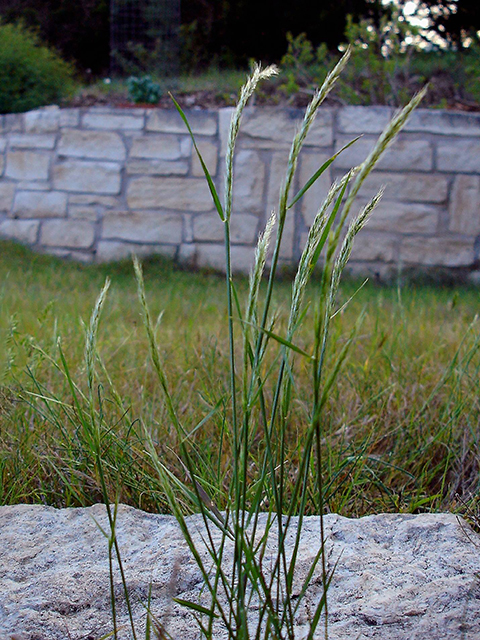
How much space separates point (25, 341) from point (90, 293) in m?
2.09

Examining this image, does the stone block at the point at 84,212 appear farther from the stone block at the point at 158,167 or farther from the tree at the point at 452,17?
the tree at the point at 452,17

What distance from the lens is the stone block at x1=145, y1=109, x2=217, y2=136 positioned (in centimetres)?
434

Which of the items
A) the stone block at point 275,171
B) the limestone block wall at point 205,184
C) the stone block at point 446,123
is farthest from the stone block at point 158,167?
the stone block at point 446,123

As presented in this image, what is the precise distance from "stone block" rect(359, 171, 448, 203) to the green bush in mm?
3043

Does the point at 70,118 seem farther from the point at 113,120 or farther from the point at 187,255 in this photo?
the point at 187,255

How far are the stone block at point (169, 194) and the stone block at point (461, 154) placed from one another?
172 cm

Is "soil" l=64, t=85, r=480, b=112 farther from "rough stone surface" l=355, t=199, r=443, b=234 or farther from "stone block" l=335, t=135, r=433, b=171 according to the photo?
"rough stone surface" l=355, t=199, r=443, b=234

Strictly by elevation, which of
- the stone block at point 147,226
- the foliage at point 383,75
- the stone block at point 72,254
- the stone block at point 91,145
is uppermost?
the foliage at point 383,75

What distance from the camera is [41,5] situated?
9.84 m

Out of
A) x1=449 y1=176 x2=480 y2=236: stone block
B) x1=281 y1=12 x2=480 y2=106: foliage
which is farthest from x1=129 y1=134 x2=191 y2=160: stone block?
x1=449 y1=176 x2=480 y2=236: stone block

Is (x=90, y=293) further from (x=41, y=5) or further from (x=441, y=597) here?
(x=41, y=5)

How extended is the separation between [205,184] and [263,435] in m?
3.30

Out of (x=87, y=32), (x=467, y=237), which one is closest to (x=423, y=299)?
(x=467, y=237)

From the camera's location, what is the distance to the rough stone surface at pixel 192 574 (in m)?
0.66
